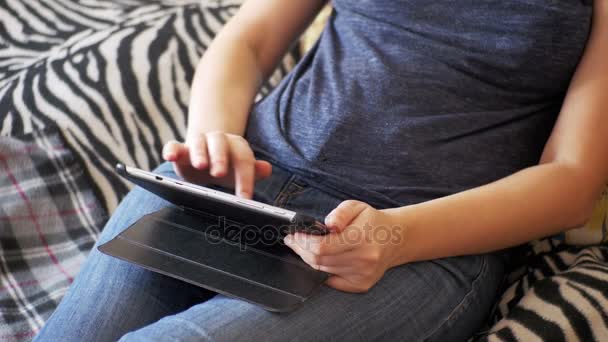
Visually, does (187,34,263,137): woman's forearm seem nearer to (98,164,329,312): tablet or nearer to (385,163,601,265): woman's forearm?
(98,164,329,312): tablet

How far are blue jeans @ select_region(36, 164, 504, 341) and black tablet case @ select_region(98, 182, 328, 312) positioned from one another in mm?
18

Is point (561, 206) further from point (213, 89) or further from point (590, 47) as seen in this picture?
point (213, 89)

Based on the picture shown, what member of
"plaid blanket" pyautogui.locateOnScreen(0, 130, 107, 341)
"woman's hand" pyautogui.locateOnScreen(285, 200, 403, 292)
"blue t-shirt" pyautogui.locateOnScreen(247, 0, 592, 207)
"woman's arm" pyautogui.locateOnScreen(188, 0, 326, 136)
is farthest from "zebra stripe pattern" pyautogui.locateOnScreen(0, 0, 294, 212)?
"woman's hand" pyautogui.locateOnScreen(285, 200, 403, 292)

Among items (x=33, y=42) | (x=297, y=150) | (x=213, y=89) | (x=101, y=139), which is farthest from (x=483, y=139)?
(x=33, y=42)

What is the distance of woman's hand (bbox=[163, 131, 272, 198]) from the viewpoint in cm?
76

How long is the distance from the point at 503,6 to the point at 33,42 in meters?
0.89

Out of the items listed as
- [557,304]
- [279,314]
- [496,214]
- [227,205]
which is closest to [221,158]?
[227,205]

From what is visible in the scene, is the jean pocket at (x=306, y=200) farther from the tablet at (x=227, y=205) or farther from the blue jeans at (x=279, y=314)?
the tablet at (x=227, y=205)

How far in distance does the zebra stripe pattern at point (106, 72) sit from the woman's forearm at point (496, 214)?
1.97 ft

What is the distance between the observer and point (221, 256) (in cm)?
71

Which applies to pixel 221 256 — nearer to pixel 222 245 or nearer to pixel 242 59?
pixel 222 245

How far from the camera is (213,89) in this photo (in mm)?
916

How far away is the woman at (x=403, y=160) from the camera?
2.28ft

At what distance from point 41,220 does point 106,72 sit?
31 cm
